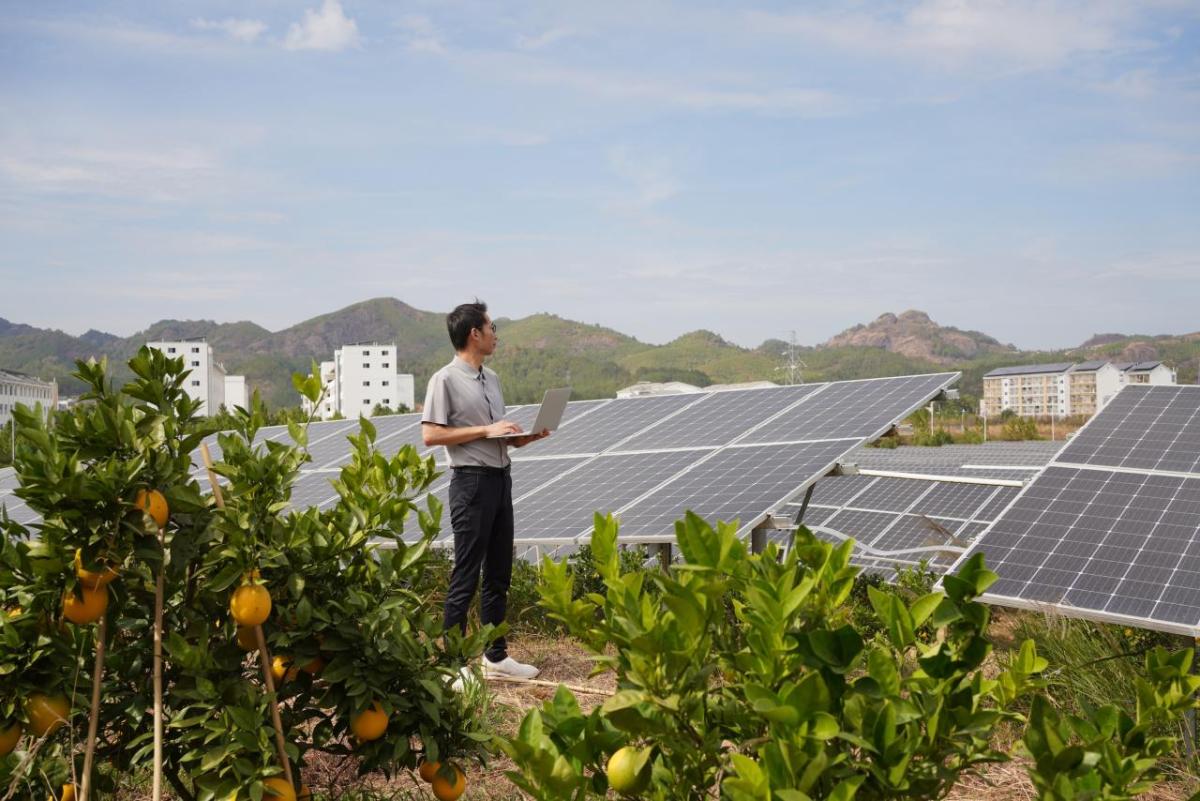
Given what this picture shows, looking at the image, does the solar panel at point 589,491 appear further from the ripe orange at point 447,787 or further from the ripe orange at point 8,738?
the ripe orange at point 8,738

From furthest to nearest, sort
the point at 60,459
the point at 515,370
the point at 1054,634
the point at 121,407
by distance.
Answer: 1. the point at 515,370
2. the point at 1054,634
3. the point at 121,407
4. the point at 60,459

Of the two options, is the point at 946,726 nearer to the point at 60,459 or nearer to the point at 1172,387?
the point at 60,459

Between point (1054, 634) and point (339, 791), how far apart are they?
176 inches

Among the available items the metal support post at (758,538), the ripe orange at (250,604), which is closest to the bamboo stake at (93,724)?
the ripe orange at (250,604)

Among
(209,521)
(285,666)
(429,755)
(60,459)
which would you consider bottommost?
(429,755)

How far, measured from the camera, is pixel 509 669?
20.6 feet

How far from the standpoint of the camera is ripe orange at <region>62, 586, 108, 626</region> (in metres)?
A: 2.85

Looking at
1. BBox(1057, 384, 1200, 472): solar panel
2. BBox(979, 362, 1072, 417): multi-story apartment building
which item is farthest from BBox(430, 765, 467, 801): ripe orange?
BBox(979, 362, 1072, 417): multi-story apartment building

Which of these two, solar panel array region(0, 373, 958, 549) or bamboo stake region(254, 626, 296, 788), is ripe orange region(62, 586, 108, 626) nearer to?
bamboo stake region(254, 626, 296, 788)

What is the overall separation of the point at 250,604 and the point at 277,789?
0.55m

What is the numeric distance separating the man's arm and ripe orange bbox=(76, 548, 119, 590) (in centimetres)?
299

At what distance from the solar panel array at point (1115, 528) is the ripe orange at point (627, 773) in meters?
4.30

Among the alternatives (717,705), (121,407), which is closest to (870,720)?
(717,705)

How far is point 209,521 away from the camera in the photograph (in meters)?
3.03
